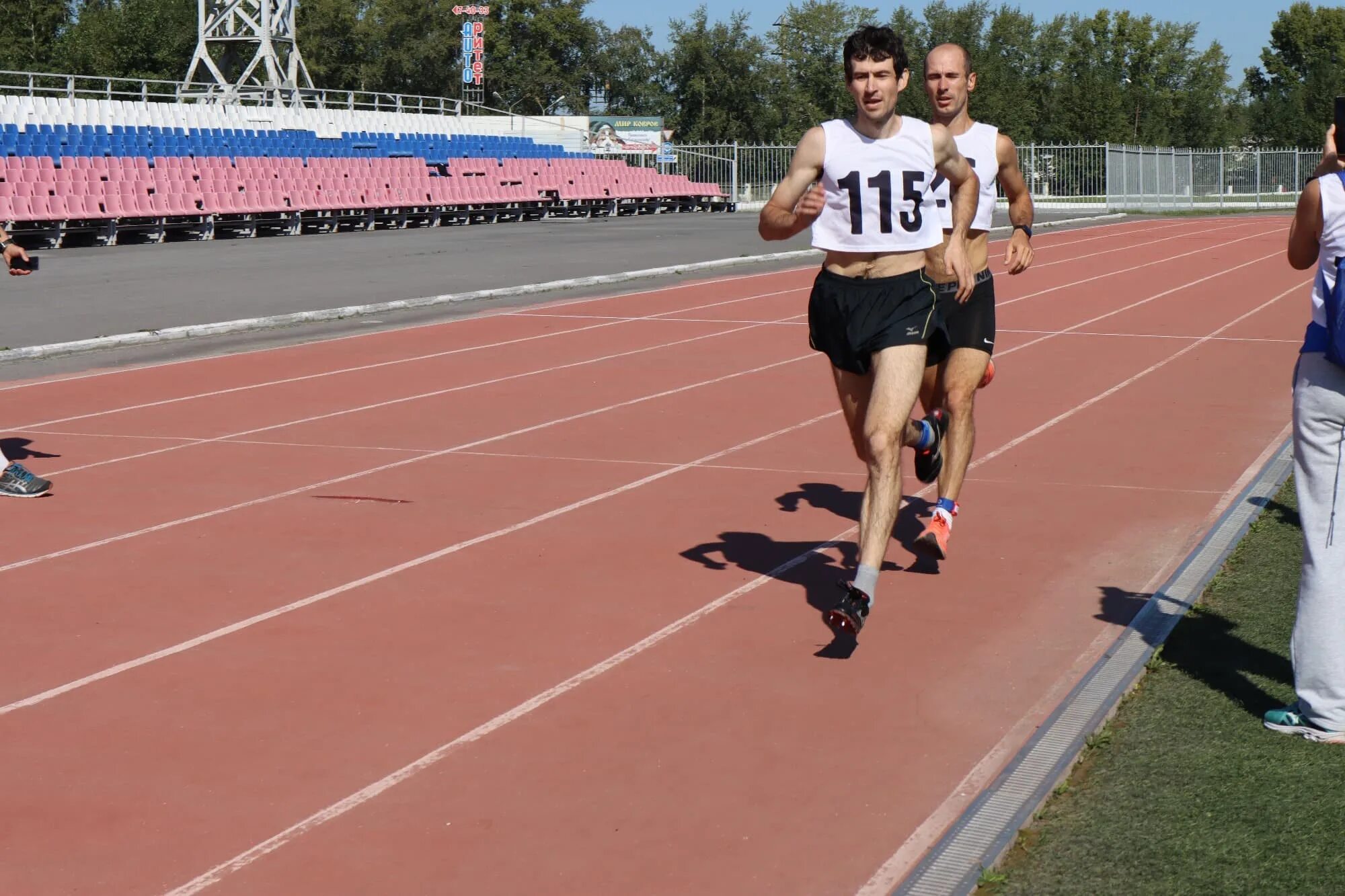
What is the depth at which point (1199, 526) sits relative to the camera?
7.81 meters

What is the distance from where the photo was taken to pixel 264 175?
34625 mm

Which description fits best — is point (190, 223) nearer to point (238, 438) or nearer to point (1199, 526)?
point (238, 438)

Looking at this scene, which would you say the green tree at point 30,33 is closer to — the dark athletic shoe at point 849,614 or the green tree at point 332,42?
the green tree at point 332,42

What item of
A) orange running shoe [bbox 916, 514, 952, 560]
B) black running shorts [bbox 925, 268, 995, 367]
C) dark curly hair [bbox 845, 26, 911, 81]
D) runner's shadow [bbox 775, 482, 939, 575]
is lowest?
runner's shadow [bbox 775, 482, 939, 575]

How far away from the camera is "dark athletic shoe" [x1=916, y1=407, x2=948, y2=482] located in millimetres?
7480

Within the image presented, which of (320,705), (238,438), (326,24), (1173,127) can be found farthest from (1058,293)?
(326,24)

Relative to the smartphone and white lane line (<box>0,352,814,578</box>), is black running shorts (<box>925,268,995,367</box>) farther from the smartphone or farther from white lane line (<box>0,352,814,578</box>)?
white lane line (<box>0,352,814,578</box>)

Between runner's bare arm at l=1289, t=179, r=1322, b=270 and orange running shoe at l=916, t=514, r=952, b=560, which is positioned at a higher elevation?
runner's bare arm at l=1289, t=179, r=1322, b=270

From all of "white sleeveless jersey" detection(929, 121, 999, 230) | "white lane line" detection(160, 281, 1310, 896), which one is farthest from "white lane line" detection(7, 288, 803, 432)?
"white sleeveless jersey" detection(929, 121, 999, 230)

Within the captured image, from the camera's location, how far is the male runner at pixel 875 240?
6.03m

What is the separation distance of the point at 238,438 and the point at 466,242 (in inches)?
855

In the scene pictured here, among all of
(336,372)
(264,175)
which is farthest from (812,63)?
(336,372)

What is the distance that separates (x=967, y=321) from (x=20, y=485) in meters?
4.98

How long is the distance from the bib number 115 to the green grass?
180 cm
